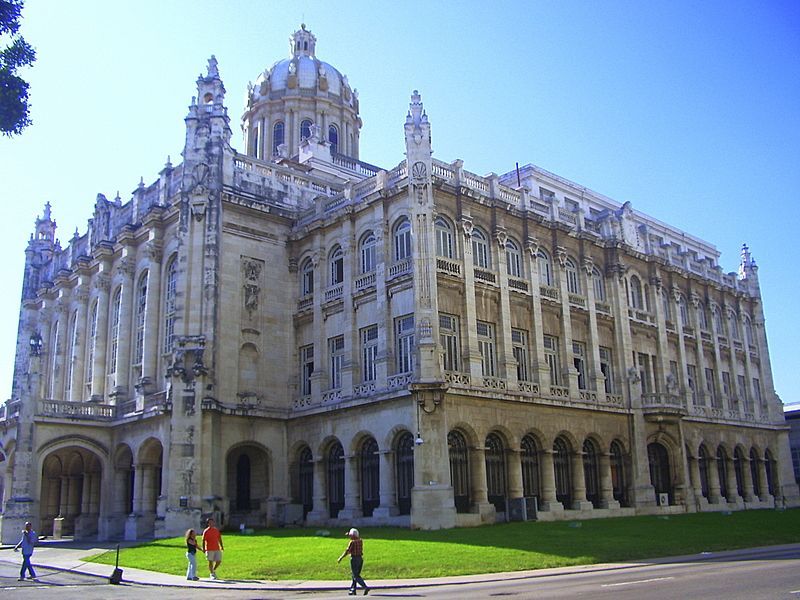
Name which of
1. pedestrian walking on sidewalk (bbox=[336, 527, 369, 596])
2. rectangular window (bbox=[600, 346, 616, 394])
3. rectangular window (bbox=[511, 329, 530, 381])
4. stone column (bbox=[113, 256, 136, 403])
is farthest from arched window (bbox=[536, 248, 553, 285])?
pedestrian walking on sidewalk (bbox=[336, 527, 369, 596])

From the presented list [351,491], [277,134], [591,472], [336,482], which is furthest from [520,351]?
[277,134]

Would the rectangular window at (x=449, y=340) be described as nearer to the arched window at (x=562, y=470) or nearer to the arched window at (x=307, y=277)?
the arched window at (x=562, y=470)

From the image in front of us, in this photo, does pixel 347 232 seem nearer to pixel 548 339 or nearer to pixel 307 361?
pixel 307 361

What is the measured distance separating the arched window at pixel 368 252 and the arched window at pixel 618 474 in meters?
17.4

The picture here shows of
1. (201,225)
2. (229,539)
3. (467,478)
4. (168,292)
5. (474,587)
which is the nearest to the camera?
(474,587)

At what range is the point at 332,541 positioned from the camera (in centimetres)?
3042

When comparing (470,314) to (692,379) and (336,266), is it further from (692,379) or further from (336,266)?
(692,379)

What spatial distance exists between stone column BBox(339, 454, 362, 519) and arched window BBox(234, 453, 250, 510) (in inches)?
258

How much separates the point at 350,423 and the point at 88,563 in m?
14.2

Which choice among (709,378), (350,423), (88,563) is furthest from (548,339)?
(88,563)

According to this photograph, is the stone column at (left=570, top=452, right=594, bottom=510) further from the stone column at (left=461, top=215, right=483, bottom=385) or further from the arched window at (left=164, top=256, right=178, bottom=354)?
the arched window at (left=164, top=256, right=178, bottom=354)

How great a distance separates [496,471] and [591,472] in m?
7.72

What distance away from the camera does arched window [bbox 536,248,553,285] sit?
1779 inches

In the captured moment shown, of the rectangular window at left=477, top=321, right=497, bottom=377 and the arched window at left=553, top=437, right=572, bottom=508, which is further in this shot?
the arched window at left=553, top=437, right=572, bottom=508
